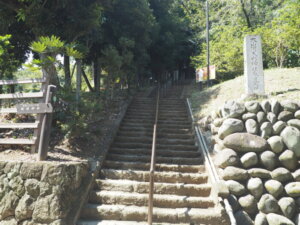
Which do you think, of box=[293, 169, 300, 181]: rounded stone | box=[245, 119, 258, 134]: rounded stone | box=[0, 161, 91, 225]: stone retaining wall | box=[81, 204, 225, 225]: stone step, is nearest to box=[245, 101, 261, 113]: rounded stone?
box=[245, 119, 258, 134]: rounded stone

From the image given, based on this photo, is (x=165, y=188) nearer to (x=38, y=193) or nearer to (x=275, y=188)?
(x=275, y=188)

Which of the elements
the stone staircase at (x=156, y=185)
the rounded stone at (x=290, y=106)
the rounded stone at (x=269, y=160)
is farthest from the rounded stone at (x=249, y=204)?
the rounded stone at (x=290, y=106)

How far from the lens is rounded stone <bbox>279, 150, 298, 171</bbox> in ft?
15.9

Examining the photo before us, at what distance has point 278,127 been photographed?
5.20 meters

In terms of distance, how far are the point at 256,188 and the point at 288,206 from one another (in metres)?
0.67

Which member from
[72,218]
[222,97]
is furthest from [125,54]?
[72,218]

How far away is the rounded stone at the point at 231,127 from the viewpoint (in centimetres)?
540

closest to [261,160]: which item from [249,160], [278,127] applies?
[249,160]

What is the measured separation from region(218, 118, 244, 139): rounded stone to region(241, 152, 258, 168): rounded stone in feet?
2.11

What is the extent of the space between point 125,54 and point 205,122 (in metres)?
4.73

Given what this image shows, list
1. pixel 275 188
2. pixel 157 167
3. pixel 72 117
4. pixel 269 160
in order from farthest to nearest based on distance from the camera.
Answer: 1. pixel 72 117
2. pixel 157 167
3. pixel 269 160
4. pixel 275 188

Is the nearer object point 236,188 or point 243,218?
point 243,218

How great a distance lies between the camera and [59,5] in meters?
6.56

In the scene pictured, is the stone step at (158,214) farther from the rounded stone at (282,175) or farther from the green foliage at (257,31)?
the green foliage at (257,31)
